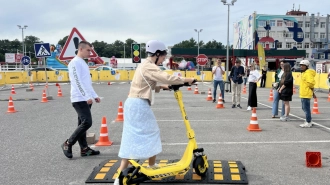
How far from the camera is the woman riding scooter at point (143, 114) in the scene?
405 cm

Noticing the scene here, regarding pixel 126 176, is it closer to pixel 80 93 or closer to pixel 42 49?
pixel 80 93

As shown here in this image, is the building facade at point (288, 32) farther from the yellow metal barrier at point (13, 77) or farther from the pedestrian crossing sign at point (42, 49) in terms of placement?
the pedestrian crossing sign at point (42, 49)

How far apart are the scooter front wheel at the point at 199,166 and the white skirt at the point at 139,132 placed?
656 millimetres

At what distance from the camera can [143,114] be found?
4078 mm

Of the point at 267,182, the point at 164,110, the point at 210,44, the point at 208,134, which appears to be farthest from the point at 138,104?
the point at 210,44

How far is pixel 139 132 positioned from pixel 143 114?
229 mm

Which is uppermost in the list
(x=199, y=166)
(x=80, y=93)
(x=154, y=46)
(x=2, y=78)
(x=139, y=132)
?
Result: (x=154, y=46)

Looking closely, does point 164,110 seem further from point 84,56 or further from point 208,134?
point 84,56

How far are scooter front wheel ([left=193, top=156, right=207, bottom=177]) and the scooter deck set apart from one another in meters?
0.09

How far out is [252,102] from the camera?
11.7 meters

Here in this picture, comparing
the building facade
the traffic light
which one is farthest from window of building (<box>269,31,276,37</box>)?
the traffic light

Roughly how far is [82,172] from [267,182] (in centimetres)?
274

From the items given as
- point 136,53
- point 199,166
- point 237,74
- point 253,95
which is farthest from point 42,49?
point 199,166

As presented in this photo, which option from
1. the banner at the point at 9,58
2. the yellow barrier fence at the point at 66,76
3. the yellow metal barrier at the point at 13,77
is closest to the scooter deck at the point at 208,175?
the yellow barrier fence at the point at 66,76
